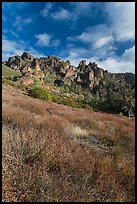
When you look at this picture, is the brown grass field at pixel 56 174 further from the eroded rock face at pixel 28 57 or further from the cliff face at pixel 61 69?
the eroded rock face at pixel 28 57

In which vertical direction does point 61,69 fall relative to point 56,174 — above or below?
above

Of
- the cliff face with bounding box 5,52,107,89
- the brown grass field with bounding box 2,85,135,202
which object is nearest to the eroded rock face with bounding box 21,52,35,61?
the cliff face with bounding box 5,52,107,89

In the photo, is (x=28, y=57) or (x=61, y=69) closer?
(x=28, y=57)

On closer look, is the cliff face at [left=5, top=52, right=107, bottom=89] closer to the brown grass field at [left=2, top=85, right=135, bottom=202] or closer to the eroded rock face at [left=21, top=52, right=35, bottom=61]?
the eroded rock face at [left=21, top=52, right=35, bottom=61]

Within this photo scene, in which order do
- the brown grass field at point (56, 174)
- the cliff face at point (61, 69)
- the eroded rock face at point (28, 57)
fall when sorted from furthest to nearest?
the eroded rock face at point (28, 57) → the cliff face at point (61, 69) → the brown grass field at point (56, 174)

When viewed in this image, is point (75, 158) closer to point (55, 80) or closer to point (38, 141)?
point (38, 141)

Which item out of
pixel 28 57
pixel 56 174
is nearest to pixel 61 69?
pixel 28 57

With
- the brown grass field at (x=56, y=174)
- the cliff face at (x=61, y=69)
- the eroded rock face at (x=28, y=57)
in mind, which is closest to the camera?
the brown grass field at (x=56, y=174)

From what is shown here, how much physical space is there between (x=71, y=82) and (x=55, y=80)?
10.1m

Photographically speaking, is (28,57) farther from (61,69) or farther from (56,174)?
(56,174)

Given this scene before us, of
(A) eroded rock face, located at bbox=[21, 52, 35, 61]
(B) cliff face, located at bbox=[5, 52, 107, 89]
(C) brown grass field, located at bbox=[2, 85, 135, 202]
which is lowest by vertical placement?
(C) brown grass field, located at bbox=[2, 85, 135, 202]

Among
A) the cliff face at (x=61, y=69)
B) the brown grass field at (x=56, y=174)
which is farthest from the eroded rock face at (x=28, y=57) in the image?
the brown grass field at (x=56, y=174)

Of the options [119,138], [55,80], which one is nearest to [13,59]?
[55,80]

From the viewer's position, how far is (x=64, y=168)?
3887mm
